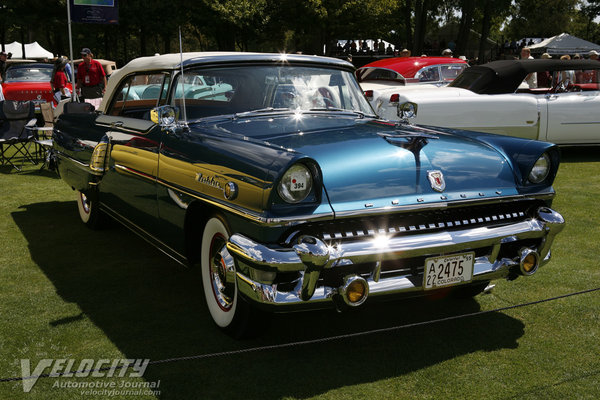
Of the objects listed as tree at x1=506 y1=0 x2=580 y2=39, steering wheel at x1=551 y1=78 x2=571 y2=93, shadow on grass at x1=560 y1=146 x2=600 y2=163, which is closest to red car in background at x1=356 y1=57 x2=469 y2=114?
shadow on grass at x1=560 y1=146 x2=600 y2=163

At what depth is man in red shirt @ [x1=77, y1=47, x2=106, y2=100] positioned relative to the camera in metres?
12.0

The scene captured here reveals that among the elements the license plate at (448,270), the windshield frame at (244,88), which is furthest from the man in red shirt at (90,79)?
the license plate at (448,270)

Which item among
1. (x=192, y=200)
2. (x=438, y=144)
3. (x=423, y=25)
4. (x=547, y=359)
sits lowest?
(x=547, y=359)

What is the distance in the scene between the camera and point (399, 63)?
13.6m

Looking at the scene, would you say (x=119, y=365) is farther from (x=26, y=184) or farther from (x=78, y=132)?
(x=26, y=184)

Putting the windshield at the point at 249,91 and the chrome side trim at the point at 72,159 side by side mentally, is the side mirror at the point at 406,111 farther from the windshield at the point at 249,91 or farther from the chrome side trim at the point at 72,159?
the chrome side trim at the point at 72,159

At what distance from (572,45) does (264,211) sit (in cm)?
2995

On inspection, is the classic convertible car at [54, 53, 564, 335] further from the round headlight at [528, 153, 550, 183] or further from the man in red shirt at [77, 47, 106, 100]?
the man in red shirt at [77, 47, 106, 100]

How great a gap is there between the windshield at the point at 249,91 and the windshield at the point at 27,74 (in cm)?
1401

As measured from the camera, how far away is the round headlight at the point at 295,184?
3.02m

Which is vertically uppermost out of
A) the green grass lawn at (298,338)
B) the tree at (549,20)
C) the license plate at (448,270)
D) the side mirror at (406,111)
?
the tree at (549,20)

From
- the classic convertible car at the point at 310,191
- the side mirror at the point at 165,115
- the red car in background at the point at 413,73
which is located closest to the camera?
the classic convertible car at the point at 310,191

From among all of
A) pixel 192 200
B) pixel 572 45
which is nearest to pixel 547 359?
pixel 192 200

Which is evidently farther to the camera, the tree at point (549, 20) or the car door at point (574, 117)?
the tree at point (549, 20)
